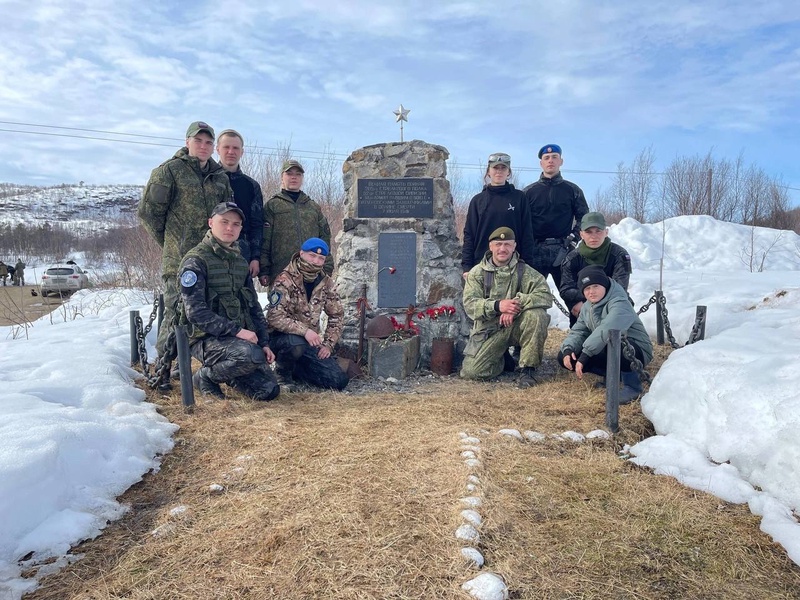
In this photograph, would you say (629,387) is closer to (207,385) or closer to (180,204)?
(207,385)

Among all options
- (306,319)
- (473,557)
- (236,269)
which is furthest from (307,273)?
(473,557)

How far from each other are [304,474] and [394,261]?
3502 mm

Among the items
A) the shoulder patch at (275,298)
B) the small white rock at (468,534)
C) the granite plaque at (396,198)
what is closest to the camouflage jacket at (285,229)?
the shoulder patch at (275,298)

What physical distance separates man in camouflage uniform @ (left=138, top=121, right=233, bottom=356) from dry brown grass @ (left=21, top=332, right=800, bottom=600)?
176cm

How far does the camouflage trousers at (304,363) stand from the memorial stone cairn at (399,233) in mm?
1114

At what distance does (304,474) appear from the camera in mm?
2938

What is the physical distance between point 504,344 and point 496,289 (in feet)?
1.78

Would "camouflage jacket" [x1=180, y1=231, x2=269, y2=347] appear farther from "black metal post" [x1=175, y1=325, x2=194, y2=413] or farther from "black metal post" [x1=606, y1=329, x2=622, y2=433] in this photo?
"black metal post" [x1=606, y1=329, x2=622, y2=433]

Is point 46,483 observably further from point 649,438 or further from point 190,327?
point 649,438

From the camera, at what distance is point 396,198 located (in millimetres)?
6125

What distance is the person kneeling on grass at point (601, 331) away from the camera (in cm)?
433

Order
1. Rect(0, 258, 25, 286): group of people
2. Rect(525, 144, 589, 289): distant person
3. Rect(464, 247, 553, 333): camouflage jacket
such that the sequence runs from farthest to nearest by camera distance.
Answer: Rect(0, 258, 25, 286): group of people
Rect(525, 144, 589, 289): distant person
Rect(464, 247, 553, 333): camouflage jacket

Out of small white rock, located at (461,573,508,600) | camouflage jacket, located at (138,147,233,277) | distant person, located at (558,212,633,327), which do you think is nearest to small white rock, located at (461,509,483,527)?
small white rock, located at (461,573,508,600)

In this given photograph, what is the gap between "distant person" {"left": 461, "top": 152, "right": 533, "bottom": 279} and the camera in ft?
18.0
